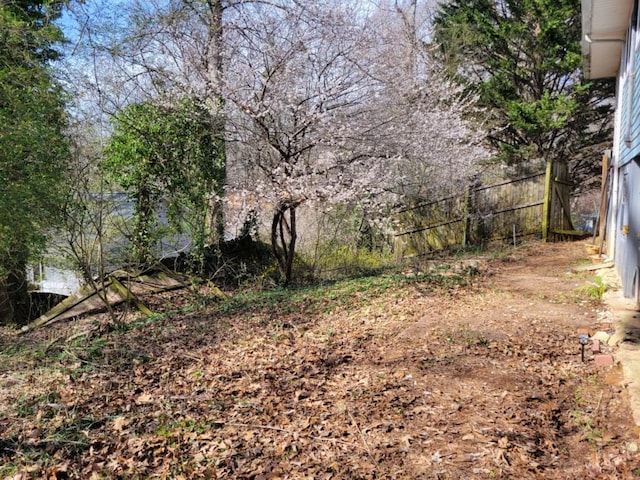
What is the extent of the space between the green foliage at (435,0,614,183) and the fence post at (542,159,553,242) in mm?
1954

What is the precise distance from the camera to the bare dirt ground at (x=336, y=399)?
2.67m

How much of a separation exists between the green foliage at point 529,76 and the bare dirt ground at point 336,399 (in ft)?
25.6

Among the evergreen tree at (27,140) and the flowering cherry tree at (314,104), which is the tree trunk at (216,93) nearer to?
the flowering cherry tree at (314,104)

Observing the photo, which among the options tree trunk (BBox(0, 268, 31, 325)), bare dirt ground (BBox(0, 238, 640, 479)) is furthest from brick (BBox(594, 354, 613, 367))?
tree trunk (BBox(0, 268, 31, 325))

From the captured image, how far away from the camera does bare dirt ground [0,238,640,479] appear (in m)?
2.67

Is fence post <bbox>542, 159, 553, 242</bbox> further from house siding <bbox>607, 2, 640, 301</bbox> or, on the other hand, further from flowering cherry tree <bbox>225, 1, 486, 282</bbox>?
flowering cherry tree <bbox>225, 1, 486, 282</bbox>

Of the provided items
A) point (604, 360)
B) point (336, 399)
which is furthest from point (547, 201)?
point (336, 399)

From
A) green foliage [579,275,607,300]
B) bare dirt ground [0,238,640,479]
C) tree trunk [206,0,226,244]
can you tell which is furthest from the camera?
tree trunk [206,0,226,244]

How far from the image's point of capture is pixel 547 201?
10.0 metres

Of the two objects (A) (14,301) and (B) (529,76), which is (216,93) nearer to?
(A) (14,301)

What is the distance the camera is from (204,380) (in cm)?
397

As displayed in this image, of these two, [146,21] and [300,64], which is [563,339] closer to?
[300,64]

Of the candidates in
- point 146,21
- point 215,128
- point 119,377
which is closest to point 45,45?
point 146,21

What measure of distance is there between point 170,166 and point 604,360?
717cm
